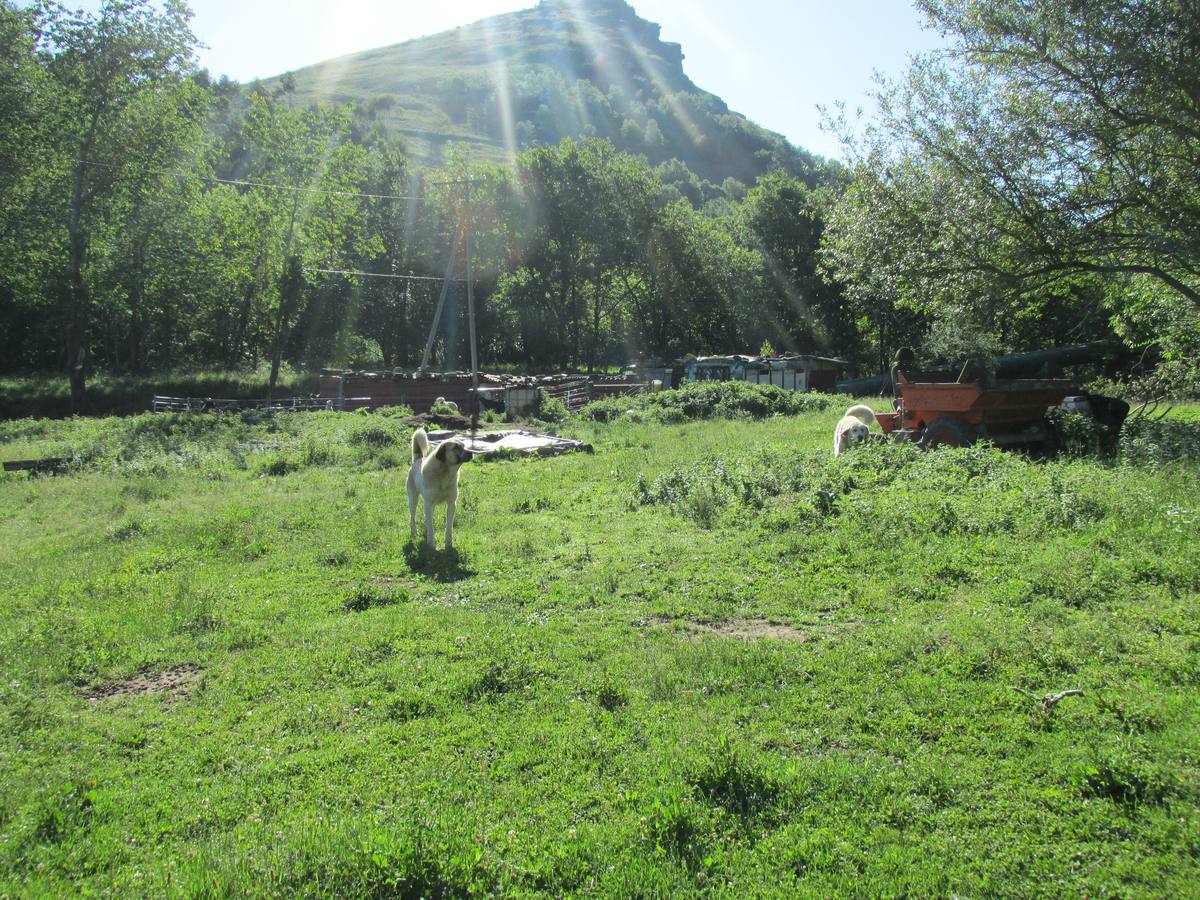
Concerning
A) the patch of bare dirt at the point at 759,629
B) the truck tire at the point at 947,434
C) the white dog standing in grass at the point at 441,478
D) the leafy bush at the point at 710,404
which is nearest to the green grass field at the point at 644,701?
the patch of bare dirt at the point at 759,629

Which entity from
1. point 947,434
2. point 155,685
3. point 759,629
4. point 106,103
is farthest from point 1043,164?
point 106,103

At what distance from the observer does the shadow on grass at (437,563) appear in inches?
369

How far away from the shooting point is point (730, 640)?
21.7ft

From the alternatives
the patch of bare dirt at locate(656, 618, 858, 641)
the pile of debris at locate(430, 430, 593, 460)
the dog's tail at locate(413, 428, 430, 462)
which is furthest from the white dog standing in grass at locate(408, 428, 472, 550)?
the pile of debris at locate(430, 430, 593, 460)

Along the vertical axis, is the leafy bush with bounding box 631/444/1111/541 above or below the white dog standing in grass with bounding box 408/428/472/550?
below

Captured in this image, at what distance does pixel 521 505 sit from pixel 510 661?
7264mm

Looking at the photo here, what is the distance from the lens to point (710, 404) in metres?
31.6

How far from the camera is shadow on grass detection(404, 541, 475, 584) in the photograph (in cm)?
938

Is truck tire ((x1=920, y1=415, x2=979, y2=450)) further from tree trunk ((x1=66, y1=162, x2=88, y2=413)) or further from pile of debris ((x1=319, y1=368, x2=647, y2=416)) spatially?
tree trunk ((x1=66, y1=162, x2=88, y2=413))

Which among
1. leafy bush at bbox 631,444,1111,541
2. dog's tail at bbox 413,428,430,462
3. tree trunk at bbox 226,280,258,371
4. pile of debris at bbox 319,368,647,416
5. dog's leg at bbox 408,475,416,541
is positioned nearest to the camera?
leafy bush at bbox 631,444,1111,541

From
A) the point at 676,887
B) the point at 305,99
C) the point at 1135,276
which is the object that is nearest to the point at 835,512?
the point at 676,887

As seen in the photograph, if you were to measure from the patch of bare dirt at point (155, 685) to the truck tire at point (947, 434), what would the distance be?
1203cm

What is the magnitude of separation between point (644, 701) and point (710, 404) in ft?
87.6

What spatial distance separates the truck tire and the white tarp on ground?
9.34 metres
